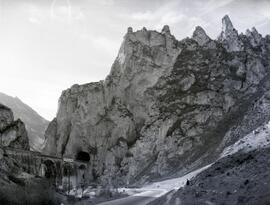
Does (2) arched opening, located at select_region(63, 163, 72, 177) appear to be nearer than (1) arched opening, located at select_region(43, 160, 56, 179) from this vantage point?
No

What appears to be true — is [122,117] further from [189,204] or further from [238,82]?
[189,204]

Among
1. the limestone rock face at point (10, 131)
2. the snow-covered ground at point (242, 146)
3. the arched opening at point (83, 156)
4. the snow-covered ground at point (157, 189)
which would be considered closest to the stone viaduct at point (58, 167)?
the arched opening at point (83, 156)

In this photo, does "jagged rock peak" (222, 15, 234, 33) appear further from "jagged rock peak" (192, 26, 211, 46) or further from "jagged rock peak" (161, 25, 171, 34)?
"jagged rock peak" (161, 25, 171, 34)

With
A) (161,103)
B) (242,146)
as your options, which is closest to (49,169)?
(161,103)

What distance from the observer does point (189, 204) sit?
66.8 feet

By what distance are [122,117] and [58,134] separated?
21039 millimetres

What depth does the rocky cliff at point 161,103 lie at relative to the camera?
90438 millimetres

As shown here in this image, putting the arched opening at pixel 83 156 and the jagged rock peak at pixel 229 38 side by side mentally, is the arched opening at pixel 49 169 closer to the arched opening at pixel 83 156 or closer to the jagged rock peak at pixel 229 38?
the arched opening at pixel 83 156

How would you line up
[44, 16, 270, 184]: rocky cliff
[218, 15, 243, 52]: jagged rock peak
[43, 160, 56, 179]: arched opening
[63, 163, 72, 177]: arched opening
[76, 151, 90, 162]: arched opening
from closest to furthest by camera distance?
[44, 16, 270, 184]: rocky cliff < [43, 160, 56, 179]: arched opening < [63, 163, 72, 177]: arched opening < [218, 15, 243, 52]: jagged rock peak < [76, 151, 90, 162]: arched opening

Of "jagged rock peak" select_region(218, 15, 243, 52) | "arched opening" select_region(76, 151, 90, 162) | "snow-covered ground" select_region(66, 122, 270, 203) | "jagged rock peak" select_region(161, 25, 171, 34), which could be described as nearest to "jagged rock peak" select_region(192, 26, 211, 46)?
"jagged rock peak" select_region(218, 15, 243, 52)

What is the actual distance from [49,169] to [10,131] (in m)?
13.7

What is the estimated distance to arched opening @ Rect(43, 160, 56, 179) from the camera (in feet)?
320

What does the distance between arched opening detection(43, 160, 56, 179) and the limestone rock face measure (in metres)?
6.75

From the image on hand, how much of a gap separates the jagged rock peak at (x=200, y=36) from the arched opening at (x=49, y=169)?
4829 centimetres
